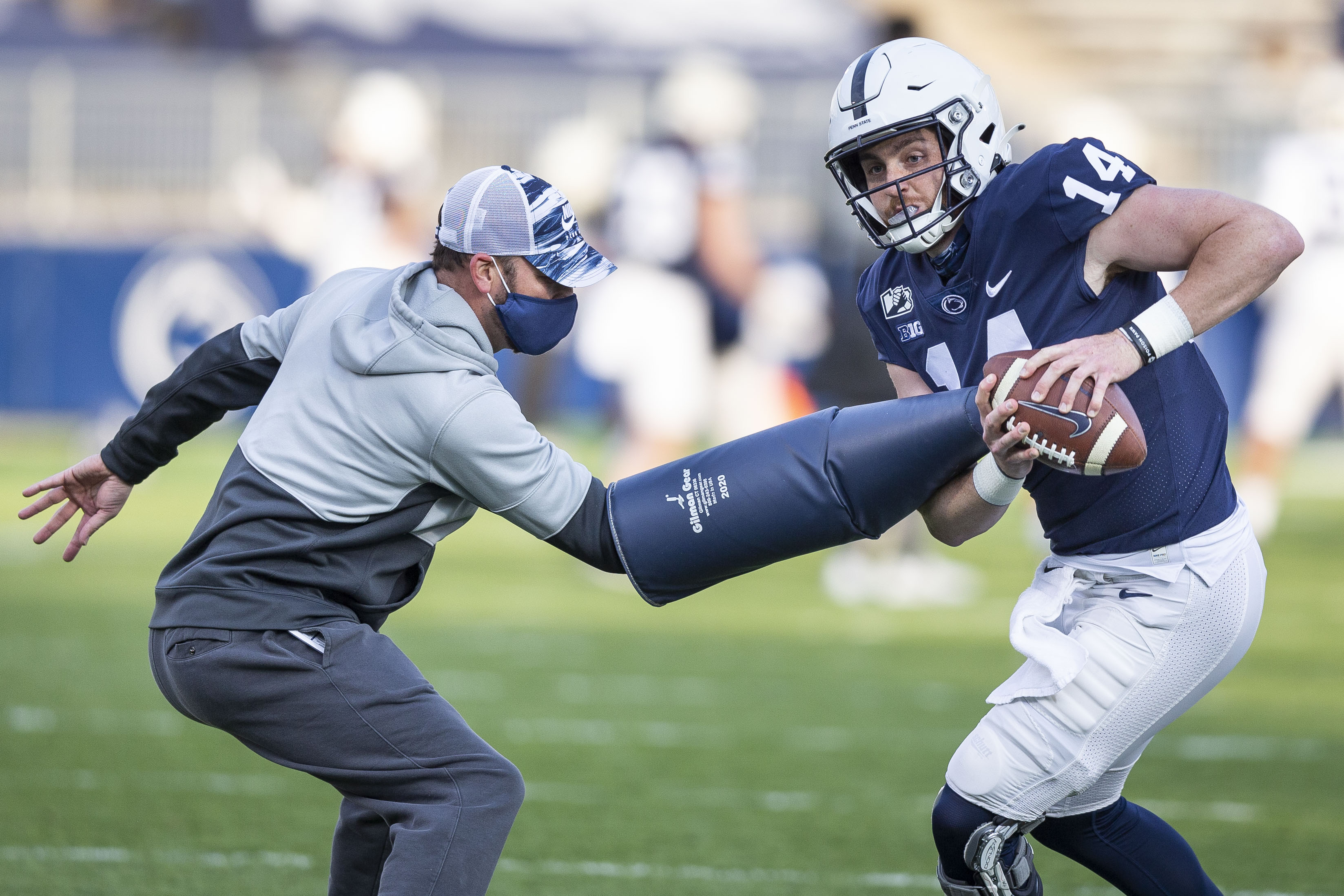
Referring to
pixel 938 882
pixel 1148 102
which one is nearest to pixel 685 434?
pixel 938 882

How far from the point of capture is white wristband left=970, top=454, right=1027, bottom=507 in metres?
3.08

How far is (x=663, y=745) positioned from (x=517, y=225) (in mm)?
3177

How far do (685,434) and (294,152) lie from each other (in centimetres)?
996

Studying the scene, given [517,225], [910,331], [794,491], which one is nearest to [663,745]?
[910,331]

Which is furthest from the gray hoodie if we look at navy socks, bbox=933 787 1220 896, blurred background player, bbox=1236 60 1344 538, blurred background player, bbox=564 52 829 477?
blurred background player, bbox=1236 60 1344 538

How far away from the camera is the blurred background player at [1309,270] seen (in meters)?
10.7

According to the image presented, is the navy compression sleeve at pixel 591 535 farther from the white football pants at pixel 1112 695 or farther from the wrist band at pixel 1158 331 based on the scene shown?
the wrist band at pixel 1158 331

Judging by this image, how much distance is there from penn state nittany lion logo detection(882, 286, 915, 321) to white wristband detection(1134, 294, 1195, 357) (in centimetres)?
56

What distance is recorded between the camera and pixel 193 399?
3498 millimetres

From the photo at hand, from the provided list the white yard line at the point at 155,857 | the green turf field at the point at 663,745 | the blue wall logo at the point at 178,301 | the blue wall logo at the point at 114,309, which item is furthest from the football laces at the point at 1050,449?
the blue wall logo at the point at 178,301

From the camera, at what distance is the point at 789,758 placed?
5711 mm

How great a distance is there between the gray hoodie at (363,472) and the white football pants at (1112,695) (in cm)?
95

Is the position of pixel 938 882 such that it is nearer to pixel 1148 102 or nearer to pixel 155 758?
pixel 155 758

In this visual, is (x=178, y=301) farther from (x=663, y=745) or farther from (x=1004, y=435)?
(x=1004, y=435)
